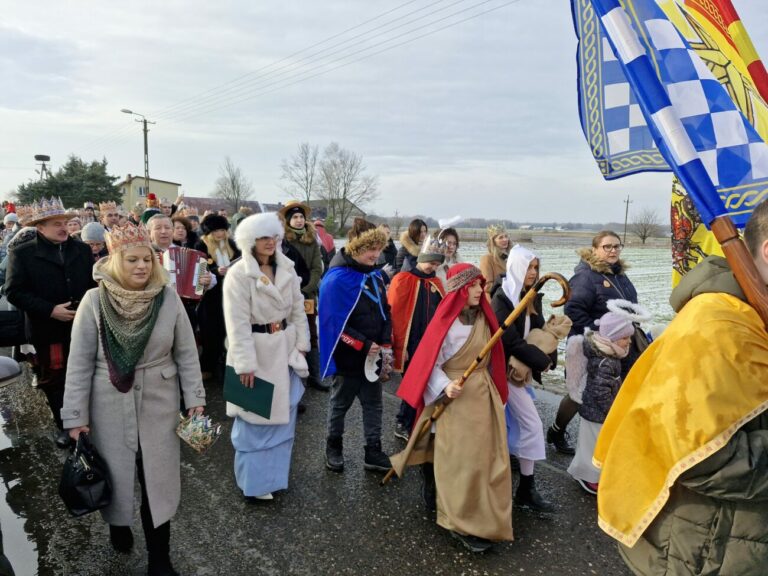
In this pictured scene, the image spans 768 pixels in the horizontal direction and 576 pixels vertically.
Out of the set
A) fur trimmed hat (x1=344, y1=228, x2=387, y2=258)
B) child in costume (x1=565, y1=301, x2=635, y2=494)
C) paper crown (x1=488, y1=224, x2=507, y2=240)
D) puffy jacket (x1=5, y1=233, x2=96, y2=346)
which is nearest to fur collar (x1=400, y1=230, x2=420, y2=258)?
paper crown (x1=488, y1=224, x2=507, y2=240)

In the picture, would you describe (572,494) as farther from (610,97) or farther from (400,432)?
(610,97)

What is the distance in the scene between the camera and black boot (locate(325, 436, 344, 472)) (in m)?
4.14

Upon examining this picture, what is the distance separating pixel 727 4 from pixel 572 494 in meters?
3.47

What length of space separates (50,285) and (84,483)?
2330 mm

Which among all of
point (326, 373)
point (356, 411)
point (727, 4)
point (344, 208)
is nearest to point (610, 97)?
point (727, 4)

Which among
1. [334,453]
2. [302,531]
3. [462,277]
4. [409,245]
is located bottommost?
[302,531]

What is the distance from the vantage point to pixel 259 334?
12.1ft

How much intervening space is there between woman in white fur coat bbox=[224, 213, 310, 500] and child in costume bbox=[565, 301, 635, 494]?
231 centimetres

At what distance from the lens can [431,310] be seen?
458 cm

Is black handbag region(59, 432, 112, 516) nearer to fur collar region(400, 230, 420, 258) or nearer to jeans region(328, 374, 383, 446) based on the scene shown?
jeans region(328, 374, 383, 446)

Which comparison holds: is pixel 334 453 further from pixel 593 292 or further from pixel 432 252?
pixel 593 292

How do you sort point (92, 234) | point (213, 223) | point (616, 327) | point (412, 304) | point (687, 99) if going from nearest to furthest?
point (687, 99), point (616, 327), point (412, 304), point (92, 234), point (213, 223)

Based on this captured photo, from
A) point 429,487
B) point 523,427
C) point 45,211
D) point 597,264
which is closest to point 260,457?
point 429,487

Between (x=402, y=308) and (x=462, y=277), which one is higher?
(x=462, y=277)
